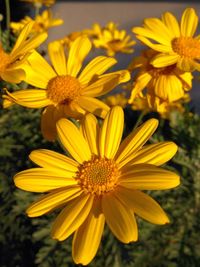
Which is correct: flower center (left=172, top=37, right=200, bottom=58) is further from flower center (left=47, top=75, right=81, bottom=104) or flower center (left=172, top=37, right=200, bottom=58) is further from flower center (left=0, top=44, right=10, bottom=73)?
flower center (left=0, top=44, right=10, bottom=73)

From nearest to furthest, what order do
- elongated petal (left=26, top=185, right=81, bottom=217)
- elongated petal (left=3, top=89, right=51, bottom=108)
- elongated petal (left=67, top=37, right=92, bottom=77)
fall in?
elongated petal (left=26, top=185, right=81, bottom=217)
elongated petal (left=3, top=89, right=51, bottom=108)
elongated petal (left=67, top=37, right=92, bottom=77)

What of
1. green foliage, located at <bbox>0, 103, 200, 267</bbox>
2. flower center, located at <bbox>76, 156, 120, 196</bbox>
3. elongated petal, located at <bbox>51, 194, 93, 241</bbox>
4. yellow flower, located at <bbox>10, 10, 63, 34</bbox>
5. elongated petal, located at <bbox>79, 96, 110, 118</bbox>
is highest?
elongated petal, located at <bbox>79, 96, 110, 118</bbox>

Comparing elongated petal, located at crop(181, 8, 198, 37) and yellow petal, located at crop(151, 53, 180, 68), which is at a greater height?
elongated petal, located at crop(181, 8, 198, 37)

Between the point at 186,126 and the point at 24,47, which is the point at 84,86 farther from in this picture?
the point at 186,126

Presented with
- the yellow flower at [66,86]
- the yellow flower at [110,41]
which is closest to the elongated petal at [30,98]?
the yellow flower at [66,86]

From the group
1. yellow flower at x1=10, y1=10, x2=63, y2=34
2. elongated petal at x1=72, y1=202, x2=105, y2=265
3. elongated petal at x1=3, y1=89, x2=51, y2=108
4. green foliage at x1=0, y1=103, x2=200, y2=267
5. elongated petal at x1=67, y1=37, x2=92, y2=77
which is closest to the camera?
elongated petal at x1=72, y1=202, x2=105, y2=265

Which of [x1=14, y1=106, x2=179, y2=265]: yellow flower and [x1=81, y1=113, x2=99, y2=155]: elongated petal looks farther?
[x1=81, y1=113, x2=99, y2=155]: elongated petal

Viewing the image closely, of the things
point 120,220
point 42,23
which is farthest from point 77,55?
point 42,23

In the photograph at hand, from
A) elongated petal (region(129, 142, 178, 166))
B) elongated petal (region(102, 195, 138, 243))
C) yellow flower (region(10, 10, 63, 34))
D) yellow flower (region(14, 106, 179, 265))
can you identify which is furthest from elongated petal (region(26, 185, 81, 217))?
yellow flower (region(10, 10, 63, 34))
